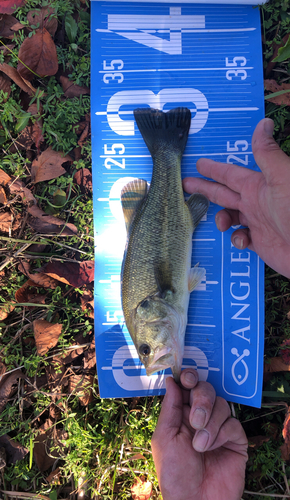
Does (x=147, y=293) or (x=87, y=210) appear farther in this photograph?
(x=87, y=210)

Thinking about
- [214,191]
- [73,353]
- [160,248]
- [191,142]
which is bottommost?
[73,353]

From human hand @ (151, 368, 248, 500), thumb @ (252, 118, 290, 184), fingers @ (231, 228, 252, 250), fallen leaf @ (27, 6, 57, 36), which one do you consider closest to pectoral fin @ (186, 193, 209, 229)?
fingers @ (231, 228, 252, 250)

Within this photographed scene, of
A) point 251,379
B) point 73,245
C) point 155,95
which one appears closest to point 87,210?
point 73,245

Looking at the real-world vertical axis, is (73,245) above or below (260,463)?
above

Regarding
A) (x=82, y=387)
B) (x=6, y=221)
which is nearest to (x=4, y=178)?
(x=6, y=221)

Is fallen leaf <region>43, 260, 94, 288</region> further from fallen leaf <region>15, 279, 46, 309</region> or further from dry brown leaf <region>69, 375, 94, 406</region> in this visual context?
dry brown leaf <region>69, 375, 94, 406</region>

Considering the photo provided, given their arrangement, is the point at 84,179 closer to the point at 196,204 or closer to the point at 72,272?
the point at 72,272

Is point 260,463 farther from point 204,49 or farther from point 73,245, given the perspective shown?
point 204,49

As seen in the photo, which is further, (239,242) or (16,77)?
(16,77)
